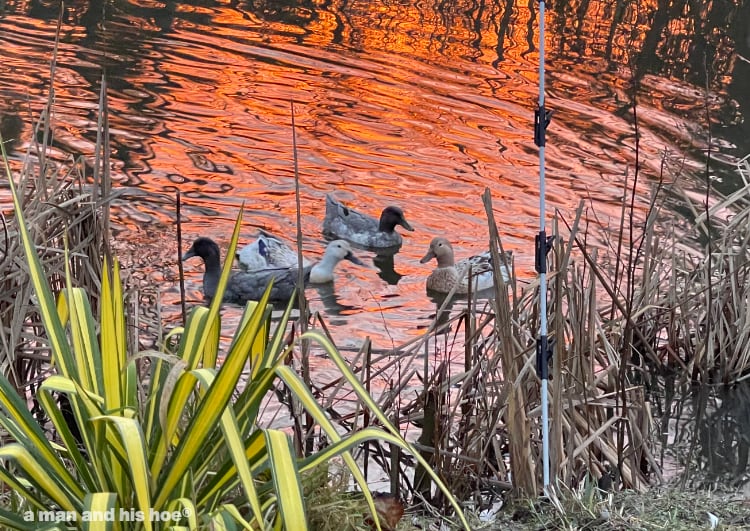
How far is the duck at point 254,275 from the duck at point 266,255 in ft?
0.36

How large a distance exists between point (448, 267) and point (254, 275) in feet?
4.68

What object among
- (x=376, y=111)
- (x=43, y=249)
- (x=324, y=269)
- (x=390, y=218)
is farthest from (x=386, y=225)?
(x=43, y=249)

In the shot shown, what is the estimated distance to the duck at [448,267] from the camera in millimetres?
9070

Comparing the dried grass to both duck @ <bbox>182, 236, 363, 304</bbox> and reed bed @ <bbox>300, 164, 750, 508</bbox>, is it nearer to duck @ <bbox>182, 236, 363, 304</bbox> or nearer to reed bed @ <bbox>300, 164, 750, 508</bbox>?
reed bed @ <bbox>300, 164, 750, 508</bbox>

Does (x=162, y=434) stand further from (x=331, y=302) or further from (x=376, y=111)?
(x=376, y=111)

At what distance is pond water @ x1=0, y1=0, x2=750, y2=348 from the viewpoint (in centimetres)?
1020

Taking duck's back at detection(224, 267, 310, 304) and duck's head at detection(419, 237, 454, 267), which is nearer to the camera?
duck's back at detection(224, 267, 310, 304)

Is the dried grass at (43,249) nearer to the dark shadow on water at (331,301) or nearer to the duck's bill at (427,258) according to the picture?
the dark shadow on water at (331,301)

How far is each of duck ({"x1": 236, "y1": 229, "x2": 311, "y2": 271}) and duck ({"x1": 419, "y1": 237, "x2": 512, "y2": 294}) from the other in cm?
104

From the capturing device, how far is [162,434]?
3.19 m

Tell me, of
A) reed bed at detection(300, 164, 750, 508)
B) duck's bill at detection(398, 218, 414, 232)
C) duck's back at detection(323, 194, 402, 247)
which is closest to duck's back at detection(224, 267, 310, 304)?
duck's back at detection(323, 194, 402, 247)

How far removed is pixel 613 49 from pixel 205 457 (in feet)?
42.8

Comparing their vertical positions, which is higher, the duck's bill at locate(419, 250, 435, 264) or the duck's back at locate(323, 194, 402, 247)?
the duck's back at locate(323, 194, 402, 247)

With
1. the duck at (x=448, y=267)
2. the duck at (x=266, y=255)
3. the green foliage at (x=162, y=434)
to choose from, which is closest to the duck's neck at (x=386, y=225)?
the duck at (x=448, y=267)
